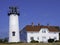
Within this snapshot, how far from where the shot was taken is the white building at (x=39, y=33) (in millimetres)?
63406

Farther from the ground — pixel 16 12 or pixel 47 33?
pixel 16 12

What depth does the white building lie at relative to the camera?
63406mm

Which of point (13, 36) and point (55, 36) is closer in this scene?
point (13, 36)

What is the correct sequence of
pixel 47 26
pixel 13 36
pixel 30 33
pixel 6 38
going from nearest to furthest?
pixel 13 36 → pixel 6 38 → pixel 30 33 → pixel 47 26

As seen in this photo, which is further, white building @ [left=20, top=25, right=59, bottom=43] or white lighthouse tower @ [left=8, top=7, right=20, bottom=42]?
white building @ [left=20, top=25, right=59, bottom=43]

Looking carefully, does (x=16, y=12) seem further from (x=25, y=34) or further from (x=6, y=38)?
(x=25, y=34)

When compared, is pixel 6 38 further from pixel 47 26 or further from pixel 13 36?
pixel 47 26

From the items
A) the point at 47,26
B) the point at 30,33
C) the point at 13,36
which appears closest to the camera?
the point at 13,36

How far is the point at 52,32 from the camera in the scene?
65.1 m

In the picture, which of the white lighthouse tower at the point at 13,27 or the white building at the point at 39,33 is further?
the white building at the point at 39,33

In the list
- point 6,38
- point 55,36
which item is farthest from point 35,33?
point 6,38

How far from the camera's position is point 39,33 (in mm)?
64625

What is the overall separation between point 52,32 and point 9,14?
60.8 feet

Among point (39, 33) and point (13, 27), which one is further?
point (39, 33)
